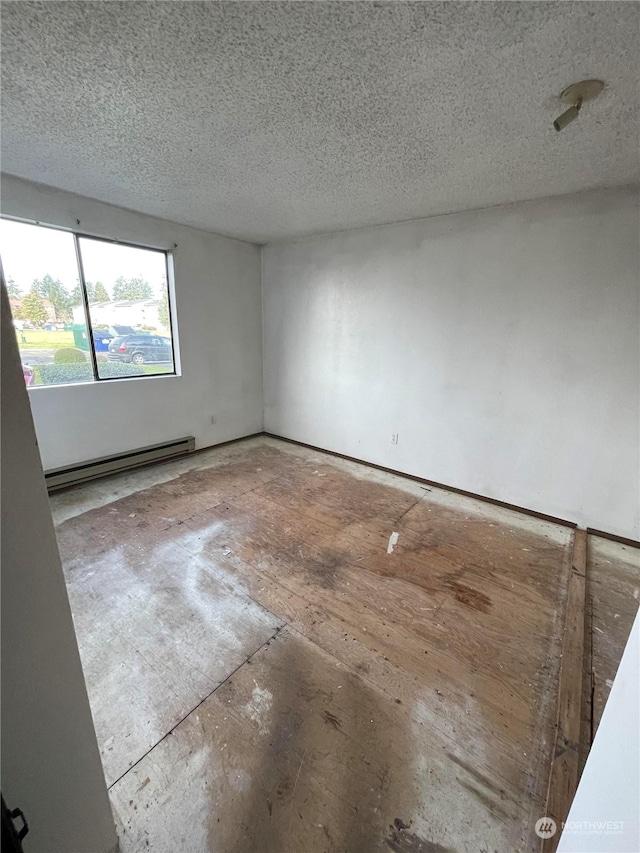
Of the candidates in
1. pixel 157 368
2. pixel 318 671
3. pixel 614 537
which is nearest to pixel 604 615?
pixel 614 537

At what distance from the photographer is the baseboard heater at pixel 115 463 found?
300 centimetres

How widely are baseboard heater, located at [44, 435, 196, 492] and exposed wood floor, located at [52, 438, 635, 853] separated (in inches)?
8.3

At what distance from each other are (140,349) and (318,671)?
3.29 metres

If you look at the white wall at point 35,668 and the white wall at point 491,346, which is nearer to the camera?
the white wall at point 35,668

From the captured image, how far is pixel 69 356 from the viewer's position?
2.96 meters

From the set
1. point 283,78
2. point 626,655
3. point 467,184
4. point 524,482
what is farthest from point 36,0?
point 524,482

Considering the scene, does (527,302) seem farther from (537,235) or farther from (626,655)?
(626,655)

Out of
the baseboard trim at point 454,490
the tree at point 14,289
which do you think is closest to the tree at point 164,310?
the tree at point 14,289

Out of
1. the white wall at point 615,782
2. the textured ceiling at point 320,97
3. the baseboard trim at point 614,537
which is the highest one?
the textured ceiling at point 320,97

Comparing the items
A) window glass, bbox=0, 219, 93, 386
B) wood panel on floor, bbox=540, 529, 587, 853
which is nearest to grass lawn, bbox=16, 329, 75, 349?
window glass, bbox=0, 219, 93, 386

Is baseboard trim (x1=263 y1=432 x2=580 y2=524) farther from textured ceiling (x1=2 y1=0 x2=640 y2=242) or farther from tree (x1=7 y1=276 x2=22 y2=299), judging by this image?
tree (x1=7 y1=276 x2=22 y2=299)

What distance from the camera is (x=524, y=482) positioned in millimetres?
2912

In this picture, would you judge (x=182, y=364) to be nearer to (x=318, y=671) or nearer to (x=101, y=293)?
(x=101, y=293)

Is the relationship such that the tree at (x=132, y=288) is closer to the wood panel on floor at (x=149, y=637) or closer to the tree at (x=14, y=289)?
the tree at (x=14, y=289)
